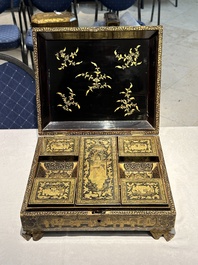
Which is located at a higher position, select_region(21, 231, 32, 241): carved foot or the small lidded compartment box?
the small lidded compartment box

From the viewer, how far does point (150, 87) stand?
1226mm

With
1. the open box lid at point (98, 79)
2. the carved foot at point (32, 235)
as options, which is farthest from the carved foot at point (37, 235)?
the open box lid at point (98, 79)

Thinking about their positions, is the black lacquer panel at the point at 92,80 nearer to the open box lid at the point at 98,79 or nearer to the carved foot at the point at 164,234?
the open box lid at the point at 98,79

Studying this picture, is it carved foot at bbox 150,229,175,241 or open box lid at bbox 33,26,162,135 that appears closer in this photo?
carved foot at bbox 150,229,175,241

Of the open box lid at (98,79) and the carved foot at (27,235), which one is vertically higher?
the open box lid at (98,79)

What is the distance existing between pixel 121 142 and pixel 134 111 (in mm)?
136

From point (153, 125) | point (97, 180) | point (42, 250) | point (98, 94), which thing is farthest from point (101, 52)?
point (42, 250)

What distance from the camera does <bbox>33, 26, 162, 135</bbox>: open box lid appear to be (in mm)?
1174

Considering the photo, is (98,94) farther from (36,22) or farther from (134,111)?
(36,22)

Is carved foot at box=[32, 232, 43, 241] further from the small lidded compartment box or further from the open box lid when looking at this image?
the open box lid

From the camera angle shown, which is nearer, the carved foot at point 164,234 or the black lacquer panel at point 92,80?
the carved foot at point 164,234

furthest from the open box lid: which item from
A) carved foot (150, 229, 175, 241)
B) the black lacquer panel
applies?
carved foot (150, 229, 175, 241)

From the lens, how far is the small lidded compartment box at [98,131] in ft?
3.03

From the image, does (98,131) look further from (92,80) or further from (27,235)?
(27,235)
